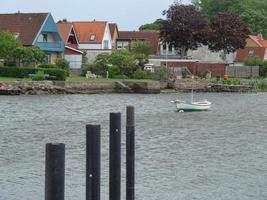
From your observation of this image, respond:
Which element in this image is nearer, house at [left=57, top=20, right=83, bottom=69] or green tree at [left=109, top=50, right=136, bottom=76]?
green tree at [left=109, top=50, right=136, bottom=76]

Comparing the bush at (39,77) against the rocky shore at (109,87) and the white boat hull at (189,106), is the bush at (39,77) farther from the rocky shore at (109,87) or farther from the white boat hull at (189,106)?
the white boat hull at (189,106)

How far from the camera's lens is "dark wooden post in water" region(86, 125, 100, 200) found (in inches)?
435

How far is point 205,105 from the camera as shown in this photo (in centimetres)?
5578

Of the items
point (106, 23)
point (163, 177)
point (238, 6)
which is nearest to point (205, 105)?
point (163, 177)

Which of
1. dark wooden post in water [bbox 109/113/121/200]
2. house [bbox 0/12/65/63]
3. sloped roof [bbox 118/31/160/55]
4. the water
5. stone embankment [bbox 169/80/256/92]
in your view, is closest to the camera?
dark wooden post in water [bbox 109/113/121/200]

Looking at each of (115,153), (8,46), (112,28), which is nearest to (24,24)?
(8,46)

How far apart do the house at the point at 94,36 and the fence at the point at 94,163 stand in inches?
3650

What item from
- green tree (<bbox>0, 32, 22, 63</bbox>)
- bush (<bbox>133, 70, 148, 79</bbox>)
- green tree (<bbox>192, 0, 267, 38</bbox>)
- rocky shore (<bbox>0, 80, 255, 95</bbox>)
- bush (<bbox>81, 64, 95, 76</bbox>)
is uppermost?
green tree (<bbox>192, 0, 267, 38</bbox>)

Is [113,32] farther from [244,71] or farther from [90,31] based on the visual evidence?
[244,71]

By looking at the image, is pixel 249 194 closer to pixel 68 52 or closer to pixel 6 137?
pixel 6 137

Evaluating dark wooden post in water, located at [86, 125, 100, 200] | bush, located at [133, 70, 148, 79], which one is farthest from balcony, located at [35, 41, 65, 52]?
dark wooden post in water, located at [86, 125, 100, 200]

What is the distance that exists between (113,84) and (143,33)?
155 feet

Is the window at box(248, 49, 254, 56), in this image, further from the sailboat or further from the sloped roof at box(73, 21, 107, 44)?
the sailboat

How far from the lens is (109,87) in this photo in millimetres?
77312
